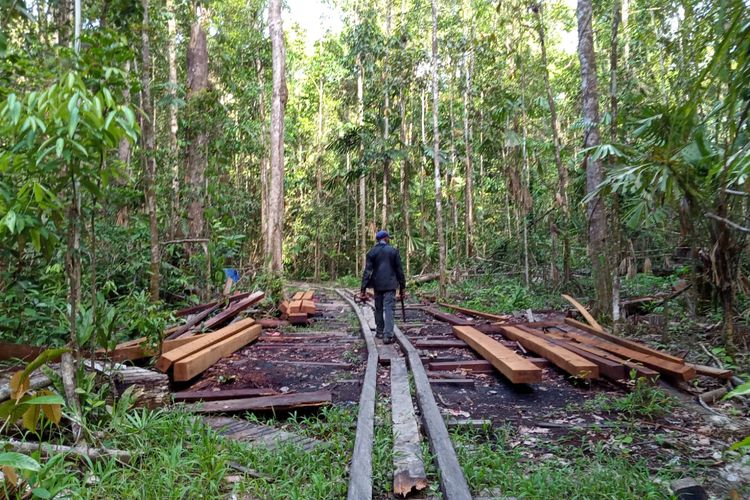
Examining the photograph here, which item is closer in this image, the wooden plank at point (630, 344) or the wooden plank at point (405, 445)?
the wooden plank at point (405, 445)

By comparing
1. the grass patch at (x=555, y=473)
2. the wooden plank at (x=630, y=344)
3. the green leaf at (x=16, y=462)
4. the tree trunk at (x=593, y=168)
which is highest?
the tree trunk at (x=593, y=168)

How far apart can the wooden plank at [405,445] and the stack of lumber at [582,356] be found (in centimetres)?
120

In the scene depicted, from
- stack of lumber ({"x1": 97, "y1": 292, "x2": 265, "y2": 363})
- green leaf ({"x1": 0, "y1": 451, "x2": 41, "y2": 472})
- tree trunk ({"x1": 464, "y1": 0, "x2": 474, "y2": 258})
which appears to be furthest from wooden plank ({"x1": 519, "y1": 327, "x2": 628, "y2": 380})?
tree trunk ({"x1": 464, "y1": 0, "x2": 474, "y2": 258})

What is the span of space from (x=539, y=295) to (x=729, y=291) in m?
7.19

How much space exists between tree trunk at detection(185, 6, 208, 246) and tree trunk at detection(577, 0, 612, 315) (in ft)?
26.3

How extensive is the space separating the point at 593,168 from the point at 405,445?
6.75 metres

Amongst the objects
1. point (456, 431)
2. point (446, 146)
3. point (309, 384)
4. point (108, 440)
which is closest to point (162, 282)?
point (309, 384)

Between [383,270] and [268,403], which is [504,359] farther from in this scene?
[383,270]

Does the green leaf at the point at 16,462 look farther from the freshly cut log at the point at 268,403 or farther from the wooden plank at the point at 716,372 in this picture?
the wooden plank at the point at 716,372

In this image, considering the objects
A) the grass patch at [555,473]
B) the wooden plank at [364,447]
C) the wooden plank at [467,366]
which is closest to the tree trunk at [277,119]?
the wooden plank at [467,366]

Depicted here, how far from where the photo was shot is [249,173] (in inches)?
1115

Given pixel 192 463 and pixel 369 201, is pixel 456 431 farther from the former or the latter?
pixel 369 201

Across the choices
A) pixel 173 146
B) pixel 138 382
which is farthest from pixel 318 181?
pixel 138 382

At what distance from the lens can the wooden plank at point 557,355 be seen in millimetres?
5195
